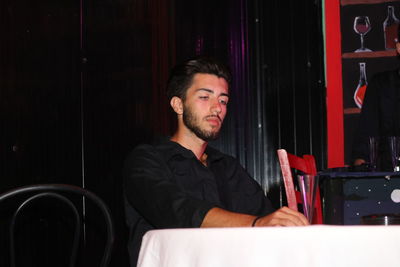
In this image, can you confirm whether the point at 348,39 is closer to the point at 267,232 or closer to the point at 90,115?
the point at 90,115

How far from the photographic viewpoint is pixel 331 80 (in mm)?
3811

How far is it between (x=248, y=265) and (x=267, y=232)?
0.06 metres

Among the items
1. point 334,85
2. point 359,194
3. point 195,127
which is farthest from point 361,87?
point 359,194

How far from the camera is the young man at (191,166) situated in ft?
6.23

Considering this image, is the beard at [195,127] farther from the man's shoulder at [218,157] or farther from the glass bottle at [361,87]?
the glass bottle at [361,87]

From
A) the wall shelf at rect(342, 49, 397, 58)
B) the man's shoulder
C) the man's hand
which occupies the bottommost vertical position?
the man's hand

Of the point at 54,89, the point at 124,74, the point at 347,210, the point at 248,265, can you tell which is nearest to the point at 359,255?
the point at 248,265

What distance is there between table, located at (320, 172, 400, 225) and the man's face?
0.41 m

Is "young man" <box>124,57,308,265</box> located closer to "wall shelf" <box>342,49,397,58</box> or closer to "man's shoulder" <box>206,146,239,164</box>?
"man's shoulder" <box>206,146,239,164</box>

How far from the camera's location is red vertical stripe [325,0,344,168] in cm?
377

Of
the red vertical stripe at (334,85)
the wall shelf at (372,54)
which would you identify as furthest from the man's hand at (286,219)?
the wall shelf at (372,54)

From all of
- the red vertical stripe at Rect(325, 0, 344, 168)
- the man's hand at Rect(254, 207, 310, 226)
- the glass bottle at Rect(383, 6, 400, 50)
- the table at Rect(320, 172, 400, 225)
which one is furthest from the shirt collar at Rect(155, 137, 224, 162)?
the glass bottle at Rect(383, 6, 400, 50)

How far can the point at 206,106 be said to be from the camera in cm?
222

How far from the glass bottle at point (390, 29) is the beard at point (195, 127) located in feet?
6.18
